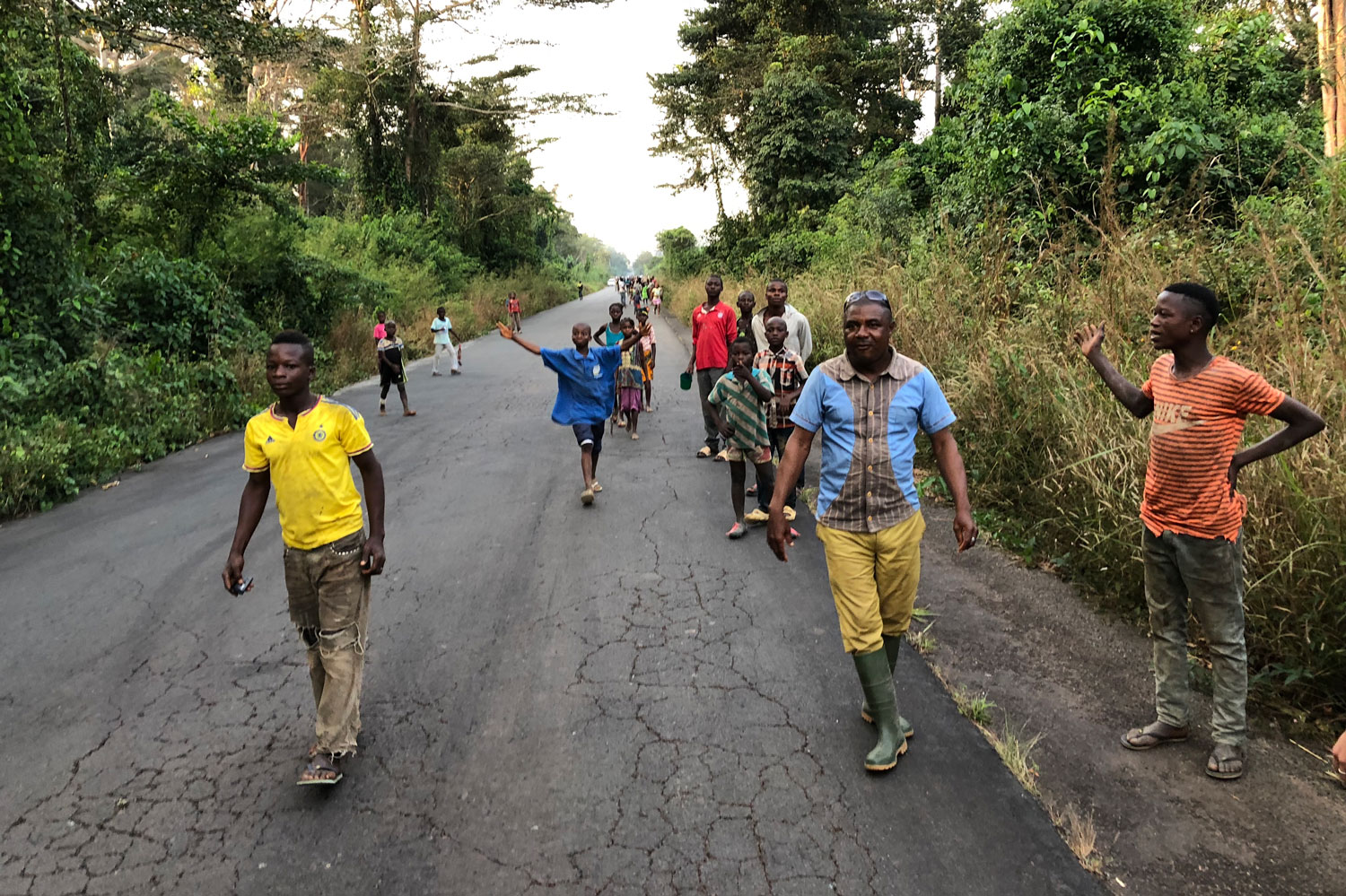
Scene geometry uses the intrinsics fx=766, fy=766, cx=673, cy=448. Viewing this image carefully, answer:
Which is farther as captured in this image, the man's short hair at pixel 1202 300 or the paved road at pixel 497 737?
the man's short hair at pixel 1202 300

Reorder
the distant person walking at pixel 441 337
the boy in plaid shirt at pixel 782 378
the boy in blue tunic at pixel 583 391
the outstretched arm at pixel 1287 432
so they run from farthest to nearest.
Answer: the distant person walking at pixel 441 337
the boy in blue tunic at pixel 583 391
the boy in plaid shirt at pixel 782 378
the outstretched arm at pixel 1287 432

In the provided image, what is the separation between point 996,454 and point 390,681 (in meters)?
4.60

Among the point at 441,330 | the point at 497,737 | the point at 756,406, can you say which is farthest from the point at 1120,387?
the point at 441,330

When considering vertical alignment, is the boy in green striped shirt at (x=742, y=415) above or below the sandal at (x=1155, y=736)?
above

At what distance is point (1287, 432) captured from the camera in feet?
9.61

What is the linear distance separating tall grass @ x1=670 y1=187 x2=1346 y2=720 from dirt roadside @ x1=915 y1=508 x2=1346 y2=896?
1.35 feet

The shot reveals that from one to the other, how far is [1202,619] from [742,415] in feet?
10.4

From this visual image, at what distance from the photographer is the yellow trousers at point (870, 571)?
3.03 meters

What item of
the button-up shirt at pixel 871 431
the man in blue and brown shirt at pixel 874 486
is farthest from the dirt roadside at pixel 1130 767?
the button-up shirt at pixel 871 431

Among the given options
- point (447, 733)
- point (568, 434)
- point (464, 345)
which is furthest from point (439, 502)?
point (464, 345)

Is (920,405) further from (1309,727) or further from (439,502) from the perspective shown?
(439,502)

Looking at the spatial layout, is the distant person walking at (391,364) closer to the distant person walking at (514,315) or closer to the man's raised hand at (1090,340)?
the man's raised hand at (1090,340)

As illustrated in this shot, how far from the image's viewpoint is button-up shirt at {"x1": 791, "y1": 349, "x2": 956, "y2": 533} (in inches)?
119

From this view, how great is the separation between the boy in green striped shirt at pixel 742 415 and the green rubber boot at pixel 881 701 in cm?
257
